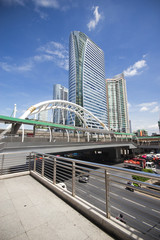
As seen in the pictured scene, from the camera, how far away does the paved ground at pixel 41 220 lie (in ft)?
7.73

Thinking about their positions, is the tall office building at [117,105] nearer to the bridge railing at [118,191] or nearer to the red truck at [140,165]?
the red truck at [140,165]

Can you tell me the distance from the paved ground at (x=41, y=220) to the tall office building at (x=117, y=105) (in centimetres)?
15079

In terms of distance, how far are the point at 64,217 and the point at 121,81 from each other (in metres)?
176

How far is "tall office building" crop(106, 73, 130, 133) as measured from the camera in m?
152

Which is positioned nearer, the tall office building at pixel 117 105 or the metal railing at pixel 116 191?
the metal railing at pixel 116 191

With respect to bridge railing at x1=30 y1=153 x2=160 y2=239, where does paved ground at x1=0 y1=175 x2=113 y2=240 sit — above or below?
below

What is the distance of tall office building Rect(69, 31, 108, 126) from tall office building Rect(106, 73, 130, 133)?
29.7 m

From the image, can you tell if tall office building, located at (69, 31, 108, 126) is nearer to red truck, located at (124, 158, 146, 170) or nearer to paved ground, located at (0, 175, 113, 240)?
red truck, located at (124, 158, 146, 170)

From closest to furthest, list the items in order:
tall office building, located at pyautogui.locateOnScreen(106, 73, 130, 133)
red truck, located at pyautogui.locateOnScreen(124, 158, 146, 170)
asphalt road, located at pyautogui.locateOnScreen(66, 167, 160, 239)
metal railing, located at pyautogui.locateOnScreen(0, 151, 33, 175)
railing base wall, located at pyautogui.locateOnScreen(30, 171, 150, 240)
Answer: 1. asphalt road, located at pyautogui.locateOnScreen(66, 167, 160, 239)
2. railing base wall, located at pyautogui.locateOnScreen(30, 171, 150, 240)
3. metal railing, located at pyautogui.locateOnScreen(0, 151, 33, 175)
4. red truck, located at pyautogui.locateOnScreen(124, 158, 146, 170)
5. tall office building, located at pyautogui.locateOnScreen(106, 73, 130, 133)

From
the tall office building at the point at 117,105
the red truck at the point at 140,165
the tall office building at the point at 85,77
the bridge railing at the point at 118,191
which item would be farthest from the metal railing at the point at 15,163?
the tall office building at the point at 117,105

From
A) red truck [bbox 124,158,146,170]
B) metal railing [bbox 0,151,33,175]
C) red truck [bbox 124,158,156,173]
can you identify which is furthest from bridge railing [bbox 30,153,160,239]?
red truck [bbox 124,158,156,173]

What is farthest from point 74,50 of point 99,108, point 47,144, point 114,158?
point 47,144

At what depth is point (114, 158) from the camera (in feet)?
133

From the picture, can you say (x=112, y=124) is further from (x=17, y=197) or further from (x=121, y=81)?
(x=17, y=197)
